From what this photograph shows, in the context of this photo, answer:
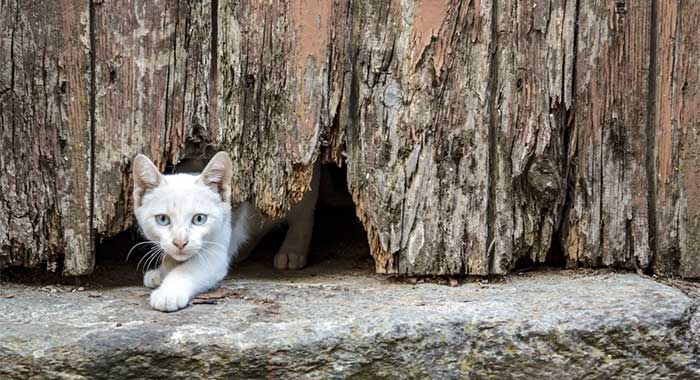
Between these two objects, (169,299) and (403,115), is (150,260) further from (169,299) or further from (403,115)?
(403,115)

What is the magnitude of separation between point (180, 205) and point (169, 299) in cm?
46

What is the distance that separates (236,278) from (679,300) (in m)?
1.82

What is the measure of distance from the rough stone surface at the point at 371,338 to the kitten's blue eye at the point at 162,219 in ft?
1.22

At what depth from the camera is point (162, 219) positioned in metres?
3.40

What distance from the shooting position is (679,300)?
3.05m

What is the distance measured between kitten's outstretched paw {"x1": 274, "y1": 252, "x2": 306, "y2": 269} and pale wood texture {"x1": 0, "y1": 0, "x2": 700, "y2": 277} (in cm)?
72

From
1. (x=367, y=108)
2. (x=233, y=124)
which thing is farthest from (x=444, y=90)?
(x=233, y=124)

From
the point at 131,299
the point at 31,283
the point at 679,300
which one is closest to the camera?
the point at 679,300

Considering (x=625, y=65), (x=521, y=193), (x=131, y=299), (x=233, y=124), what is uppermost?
(x=625, y=65)

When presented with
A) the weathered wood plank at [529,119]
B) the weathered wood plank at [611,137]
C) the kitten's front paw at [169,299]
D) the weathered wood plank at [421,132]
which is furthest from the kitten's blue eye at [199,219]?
the weathered wood plank at [611,137]

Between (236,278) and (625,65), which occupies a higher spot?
(625,65)

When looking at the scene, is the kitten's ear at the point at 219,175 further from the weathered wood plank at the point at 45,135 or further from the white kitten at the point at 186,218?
the weathered wood plank at the point at 45,135

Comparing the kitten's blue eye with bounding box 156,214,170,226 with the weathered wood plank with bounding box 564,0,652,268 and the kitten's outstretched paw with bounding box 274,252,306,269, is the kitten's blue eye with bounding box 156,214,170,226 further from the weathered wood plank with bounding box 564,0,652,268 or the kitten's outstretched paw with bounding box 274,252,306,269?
the weathered wood plank with bounding box 564,0,652,268

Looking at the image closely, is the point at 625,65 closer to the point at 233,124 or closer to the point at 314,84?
A: the point at 314,84
